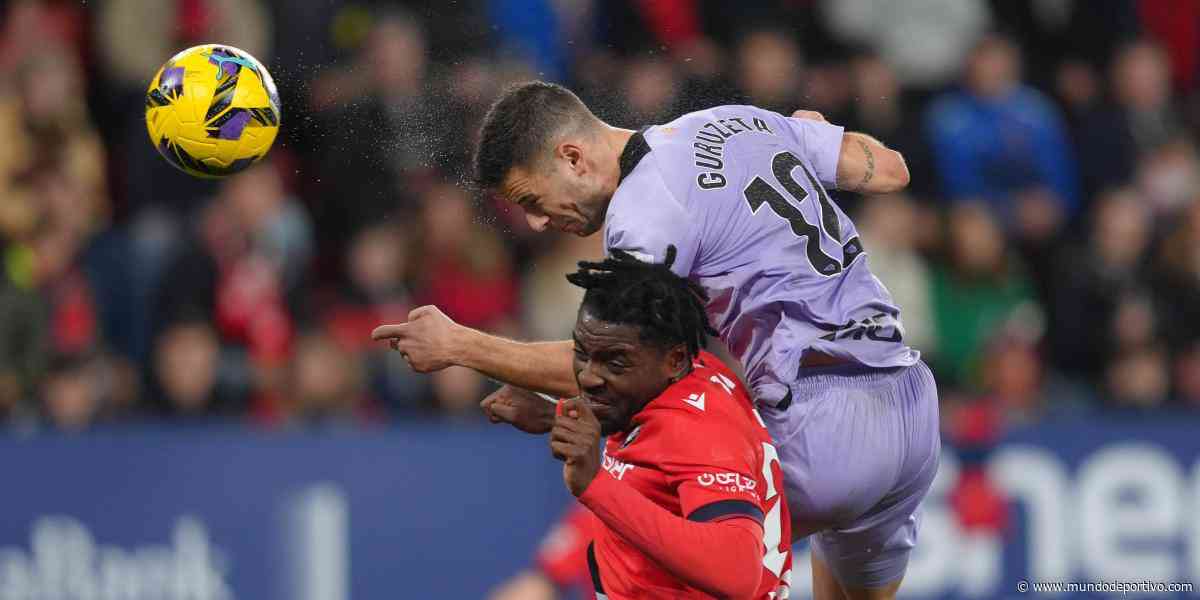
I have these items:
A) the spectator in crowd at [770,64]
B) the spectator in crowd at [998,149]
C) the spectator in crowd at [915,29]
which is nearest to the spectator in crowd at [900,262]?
the spectator in crowd at [998,149]

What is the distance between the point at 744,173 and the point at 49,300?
20.5 ft

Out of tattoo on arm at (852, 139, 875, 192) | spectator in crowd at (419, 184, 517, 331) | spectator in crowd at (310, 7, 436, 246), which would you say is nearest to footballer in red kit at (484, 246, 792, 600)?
tattoo on arm at (852, 139, 875, 192)

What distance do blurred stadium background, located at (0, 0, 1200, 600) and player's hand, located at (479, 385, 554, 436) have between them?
283 centimetres

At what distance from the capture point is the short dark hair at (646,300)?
5020 millimetres

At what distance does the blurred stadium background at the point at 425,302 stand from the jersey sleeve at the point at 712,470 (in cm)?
350

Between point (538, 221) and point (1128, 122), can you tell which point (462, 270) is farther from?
point (538, 221)

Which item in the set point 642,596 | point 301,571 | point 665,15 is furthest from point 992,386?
point 642,596

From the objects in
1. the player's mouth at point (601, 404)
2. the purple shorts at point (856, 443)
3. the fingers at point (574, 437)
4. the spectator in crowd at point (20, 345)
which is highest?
the fingers at point (574, 437)

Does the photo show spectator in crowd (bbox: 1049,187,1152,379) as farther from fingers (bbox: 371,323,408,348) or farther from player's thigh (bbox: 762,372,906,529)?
fingers (bbox: 371,323,408,348)

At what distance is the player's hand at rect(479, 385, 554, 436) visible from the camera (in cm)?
569

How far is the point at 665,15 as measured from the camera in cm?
1205

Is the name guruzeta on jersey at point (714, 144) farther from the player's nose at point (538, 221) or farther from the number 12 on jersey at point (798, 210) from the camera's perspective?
the player's nose at point (538, 221)

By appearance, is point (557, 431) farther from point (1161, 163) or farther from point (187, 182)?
point (1161, 163)

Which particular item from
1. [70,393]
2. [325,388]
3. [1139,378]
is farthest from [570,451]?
[1139,378]
